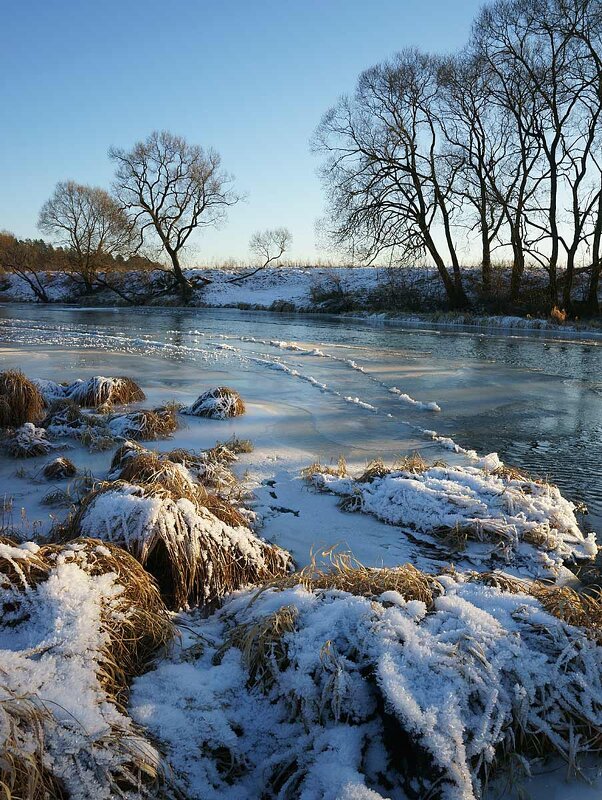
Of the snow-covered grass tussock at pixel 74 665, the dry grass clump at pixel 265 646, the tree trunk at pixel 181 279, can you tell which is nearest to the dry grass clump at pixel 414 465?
the dry grass clump at pixel 265 646

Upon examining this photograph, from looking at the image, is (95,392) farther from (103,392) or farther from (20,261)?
(20,261)

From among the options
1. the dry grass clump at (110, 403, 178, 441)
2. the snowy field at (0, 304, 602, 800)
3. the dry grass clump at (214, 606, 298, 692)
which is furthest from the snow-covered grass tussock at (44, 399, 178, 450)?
the dry grass clump at (214, 606, 298, 692)

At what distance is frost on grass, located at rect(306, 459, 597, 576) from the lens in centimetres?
343

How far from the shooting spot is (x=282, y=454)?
5.16 m

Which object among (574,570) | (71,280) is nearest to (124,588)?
(574,570)

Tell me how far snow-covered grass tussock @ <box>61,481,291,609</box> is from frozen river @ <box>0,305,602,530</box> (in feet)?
7.52

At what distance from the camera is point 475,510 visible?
3.75 metres

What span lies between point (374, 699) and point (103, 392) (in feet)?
19.0

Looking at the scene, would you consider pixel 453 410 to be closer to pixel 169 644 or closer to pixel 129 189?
pixel 169 644

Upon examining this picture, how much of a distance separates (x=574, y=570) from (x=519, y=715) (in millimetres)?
1716

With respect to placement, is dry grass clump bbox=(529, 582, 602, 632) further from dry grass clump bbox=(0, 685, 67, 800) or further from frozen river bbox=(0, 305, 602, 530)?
dry grass clump bbox=(0, 685, 67, 800)

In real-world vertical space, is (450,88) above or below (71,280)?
above

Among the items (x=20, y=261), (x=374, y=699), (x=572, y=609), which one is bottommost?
(x=374, y=699)

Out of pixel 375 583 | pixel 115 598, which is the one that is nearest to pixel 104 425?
pixel 115 598
